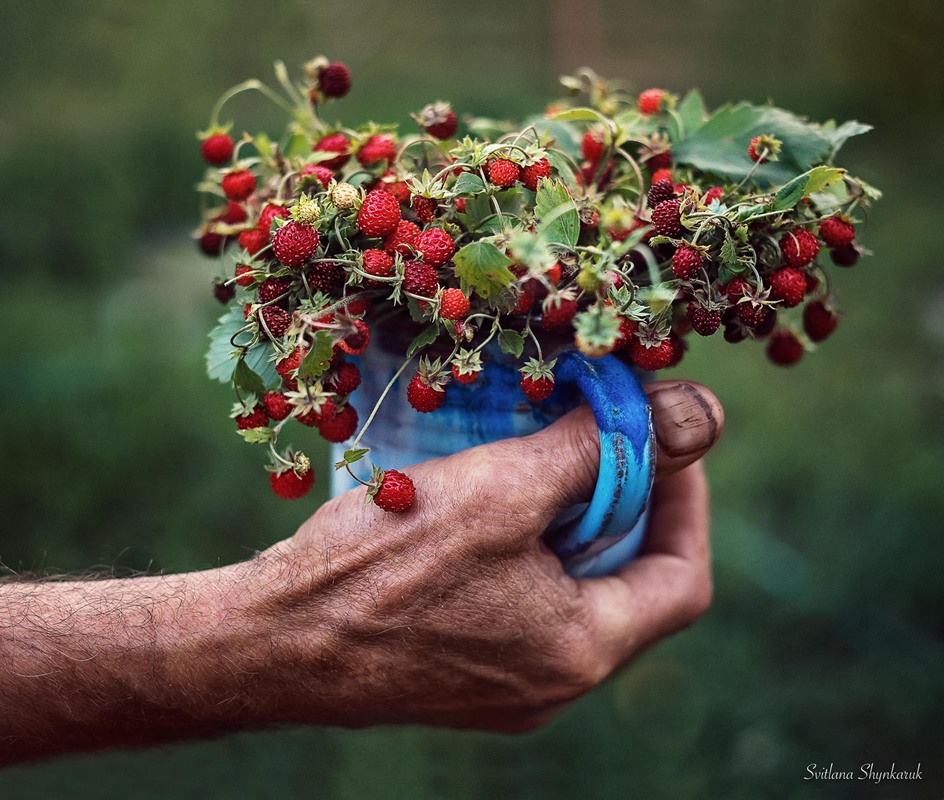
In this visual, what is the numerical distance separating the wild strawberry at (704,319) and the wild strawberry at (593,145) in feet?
0.82

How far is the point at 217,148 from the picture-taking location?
1.08 meters

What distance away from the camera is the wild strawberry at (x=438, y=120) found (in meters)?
0.98

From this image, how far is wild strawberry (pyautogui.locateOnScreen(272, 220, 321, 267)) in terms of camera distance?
815 millimetres

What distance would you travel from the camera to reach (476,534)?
0.89m

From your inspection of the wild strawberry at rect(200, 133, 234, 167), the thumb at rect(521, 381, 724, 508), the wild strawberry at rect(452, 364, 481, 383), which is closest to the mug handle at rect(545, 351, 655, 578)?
the thumb at rect(521, 381, 724, 508)

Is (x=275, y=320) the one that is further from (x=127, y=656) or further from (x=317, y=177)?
(x=127, y=656)

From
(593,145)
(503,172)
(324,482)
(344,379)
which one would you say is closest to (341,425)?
(344,379)

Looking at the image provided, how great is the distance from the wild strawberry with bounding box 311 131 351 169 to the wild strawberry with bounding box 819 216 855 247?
474mm

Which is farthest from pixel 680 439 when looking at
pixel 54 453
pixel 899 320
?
pixel 899 320

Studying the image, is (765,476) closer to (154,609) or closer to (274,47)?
(154,609)

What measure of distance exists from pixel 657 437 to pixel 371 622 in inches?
13.0

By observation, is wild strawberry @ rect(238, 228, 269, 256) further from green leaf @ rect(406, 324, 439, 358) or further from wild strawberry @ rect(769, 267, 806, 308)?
wild strawberry @ rect(769, 267, 806, 308)

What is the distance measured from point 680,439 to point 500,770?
3.89 ft

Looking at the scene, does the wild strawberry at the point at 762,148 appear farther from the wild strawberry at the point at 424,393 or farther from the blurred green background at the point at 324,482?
the blurred green background at the point at 324,482
